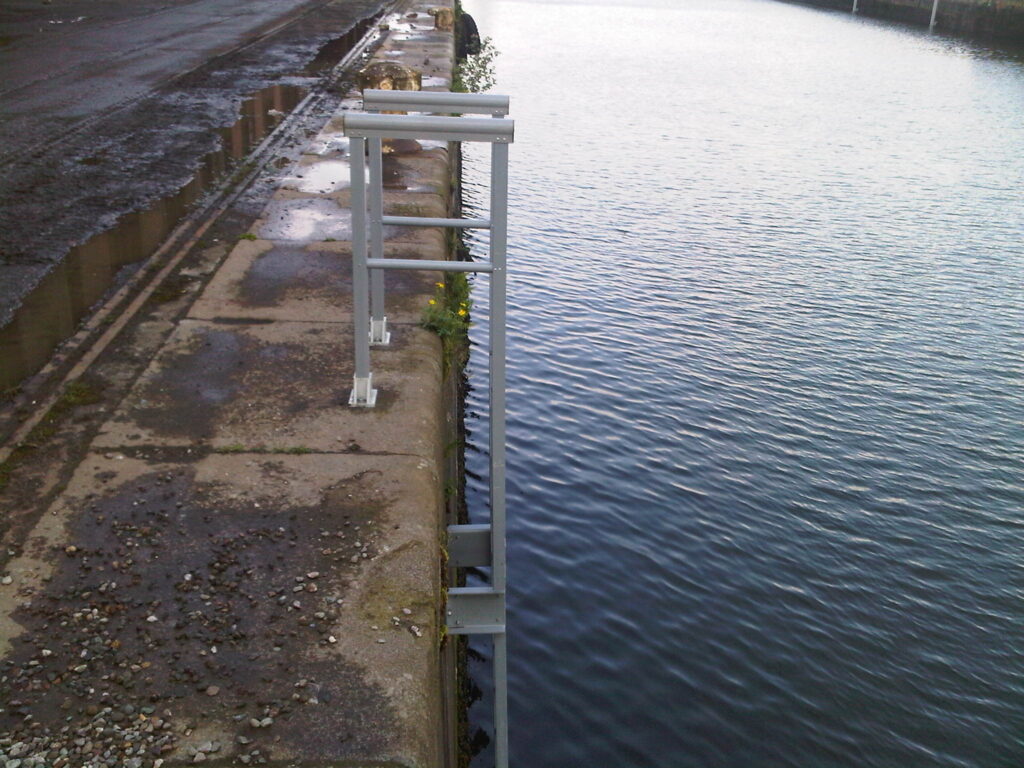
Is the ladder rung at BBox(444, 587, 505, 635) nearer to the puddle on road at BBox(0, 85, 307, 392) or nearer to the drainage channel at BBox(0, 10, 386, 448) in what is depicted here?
the drainage channel at BBox(0, 10, 386, 448)

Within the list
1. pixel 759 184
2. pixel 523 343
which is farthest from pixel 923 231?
pixel 523 343

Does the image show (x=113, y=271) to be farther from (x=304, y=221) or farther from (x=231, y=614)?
(x=231, y=614)

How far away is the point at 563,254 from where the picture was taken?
14023mm

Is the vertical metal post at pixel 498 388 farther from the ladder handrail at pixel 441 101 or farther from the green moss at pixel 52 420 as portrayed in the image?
the green moss at pixel 52 420

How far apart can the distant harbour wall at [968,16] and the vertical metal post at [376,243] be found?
147 feet

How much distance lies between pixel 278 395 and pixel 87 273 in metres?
3.21

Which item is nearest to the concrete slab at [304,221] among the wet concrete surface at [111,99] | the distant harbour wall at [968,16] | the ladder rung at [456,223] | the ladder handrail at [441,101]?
the wet concrete surface at [111,99]

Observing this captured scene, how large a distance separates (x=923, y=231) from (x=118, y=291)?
1190 centimetres

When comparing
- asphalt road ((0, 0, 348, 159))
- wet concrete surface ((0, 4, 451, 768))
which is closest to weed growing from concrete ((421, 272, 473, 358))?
wet concrete surface ((0, 4, 451, 768))

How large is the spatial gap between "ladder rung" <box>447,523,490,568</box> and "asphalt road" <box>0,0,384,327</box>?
3899 millimetres

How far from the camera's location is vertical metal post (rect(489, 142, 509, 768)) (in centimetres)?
477

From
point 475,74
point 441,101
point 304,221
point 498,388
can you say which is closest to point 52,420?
point 498,388

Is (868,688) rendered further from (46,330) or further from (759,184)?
(759,184)

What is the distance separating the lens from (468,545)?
5340mm
